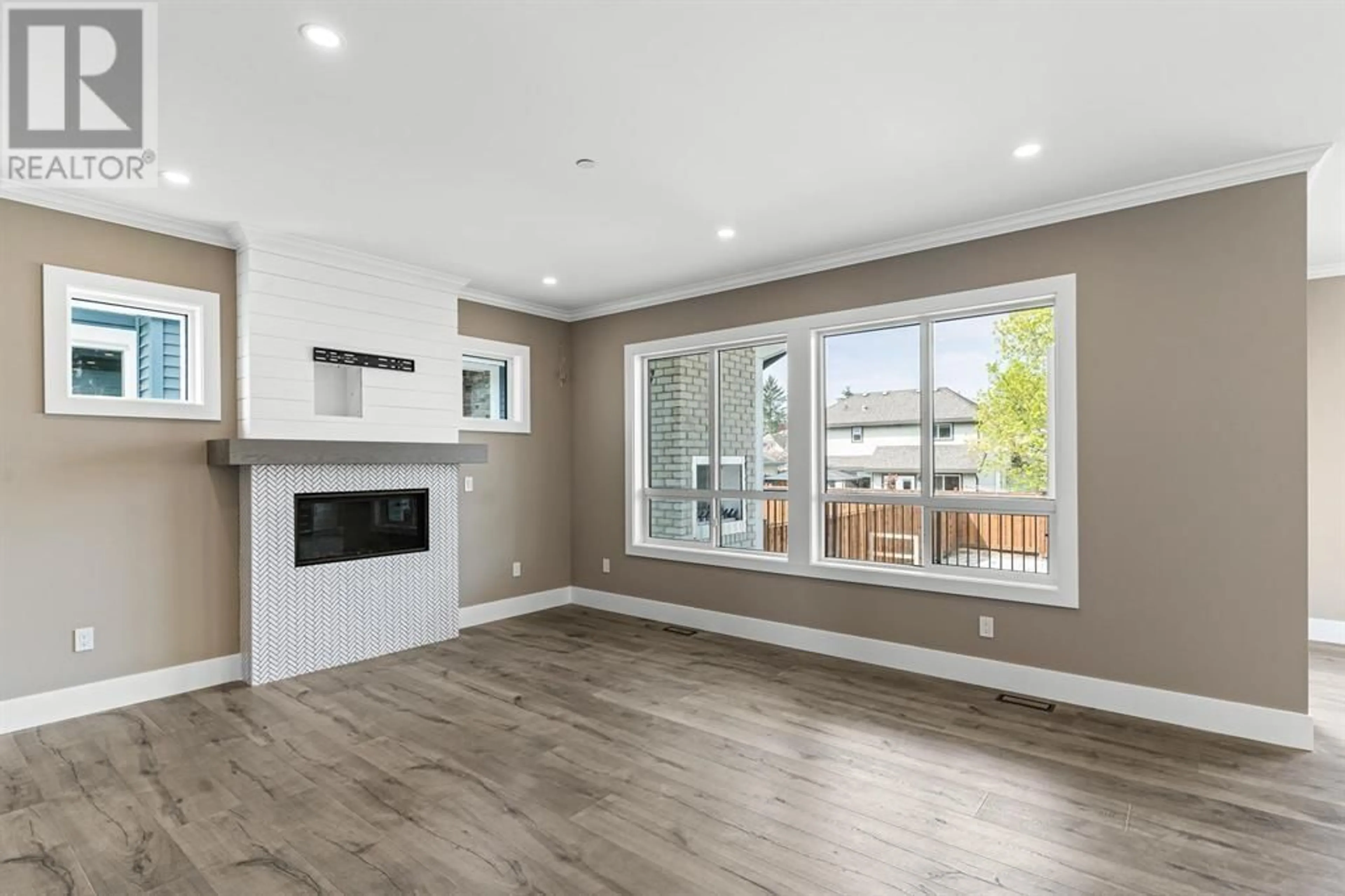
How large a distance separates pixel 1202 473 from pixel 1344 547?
8.92 feet

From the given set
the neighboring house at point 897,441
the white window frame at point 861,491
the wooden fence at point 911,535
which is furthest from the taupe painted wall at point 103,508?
the neighboring house at point 897,441

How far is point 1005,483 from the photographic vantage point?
419 cm

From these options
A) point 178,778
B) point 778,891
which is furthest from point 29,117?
point 778,891

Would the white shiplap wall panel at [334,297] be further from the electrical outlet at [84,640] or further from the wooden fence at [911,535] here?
the wooden fence at [911,535]

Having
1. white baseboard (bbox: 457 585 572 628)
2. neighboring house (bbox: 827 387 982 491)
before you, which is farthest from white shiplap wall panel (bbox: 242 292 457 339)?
neighboring house (bbox: 827 387 982 491)

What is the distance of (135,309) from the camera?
13.4 feet

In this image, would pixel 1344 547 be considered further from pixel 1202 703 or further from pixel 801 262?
pixel 801 262

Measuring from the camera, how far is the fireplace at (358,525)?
457cm

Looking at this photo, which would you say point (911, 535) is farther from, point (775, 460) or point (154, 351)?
point (154, 351)

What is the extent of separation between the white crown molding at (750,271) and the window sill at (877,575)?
6.97ft

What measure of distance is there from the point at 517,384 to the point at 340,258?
74.3 inches

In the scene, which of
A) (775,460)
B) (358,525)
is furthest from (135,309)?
(775,460)

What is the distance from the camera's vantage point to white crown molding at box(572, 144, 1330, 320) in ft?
10.7

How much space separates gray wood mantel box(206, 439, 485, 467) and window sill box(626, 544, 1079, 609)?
1808 millimetres
